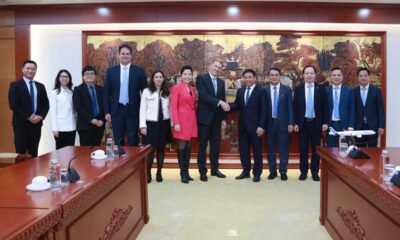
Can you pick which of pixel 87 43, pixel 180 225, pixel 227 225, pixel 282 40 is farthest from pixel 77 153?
pixel 282 40

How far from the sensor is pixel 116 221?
8.42ft

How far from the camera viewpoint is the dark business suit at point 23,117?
15.8ft

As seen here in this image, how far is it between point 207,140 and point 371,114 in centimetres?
218

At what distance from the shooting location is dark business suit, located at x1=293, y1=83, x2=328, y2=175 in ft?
17.0

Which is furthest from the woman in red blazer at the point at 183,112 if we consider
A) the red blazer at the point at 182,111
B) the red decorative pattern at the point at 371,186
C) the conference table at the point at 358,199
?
the red decorative pattern at the point at 371,186

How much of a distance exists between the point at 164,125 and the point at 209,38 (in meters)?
1.93

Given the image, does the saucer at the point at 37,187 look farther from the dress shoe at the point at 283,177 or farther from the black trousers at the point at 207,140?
the dress shoe at the point at 283,177

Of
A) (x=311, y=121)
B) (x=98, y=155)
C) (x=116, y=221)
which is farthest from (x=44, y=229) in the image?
(x=311, y=121)

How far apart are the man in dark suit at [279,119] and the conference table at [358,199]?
1762 mm

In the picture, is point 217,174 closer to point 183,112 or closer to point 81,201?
point 183,112

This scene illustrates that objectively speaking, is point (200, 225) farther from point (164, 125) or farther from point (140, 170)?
point (164, 125)

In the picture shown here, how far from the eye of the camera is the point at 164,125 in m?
5.15

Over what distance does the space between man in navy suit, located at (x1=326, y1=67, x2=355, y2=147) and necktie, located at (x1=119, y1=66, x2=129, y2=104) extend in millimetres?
2688

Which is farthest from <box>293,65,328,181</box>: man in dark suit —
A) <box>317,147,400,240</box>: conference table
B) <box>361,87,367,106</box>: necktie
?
<box>317,147,400,240</box>: conference table
